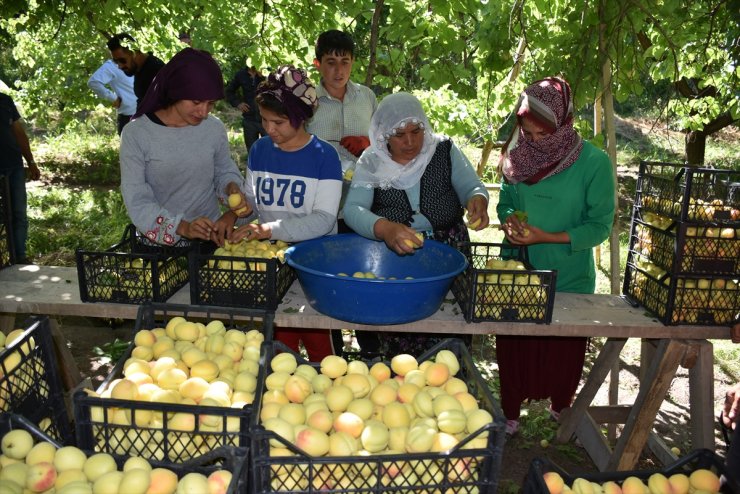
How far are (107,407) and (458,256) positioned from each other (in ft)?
5.10

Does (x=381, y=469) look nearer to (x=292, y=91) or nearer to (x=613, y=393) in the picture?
(x=292, y=91)

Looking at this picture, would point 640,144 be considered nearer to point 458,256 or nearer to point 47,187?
point 47,187

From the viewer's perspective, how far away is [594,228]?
9.40 ft

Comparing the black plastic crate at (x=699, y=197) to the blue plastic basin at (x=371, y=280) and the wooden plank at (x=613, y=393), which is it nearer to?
the blue plastic basin at (x=371, y=280)

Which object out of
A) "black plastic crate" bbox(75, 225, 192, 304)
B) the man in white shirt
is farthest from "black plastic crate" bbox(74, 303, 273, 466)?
the man in white shirt

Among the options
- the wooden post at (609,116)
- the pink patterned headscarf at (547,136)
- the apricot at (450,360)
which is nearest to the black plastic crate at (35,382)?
the apricot at (450,360)

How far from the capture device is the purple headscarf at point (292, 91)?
2.73 meters

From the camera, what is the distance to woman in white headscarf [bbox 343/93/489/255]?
294 cm

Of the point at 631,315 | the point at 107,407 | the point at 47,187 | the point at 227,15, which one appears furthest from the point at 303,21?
the point at 47,187

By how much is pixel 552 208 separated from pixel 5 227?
2733 mm

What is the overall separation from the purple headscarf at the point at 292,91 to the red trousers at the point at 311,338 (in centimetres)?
107

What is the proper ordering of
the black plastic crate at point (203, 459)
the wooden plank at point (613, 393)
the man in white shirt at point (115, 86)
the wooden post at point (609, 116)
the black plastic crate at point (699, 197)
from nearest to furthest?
the black plastic crate at point (203, 459) < the black plastic crate at point (699, 197) < the wooden plank at point (613, 393) < the wooden post at point (609, 116) < the man in white shirt at point (115, 86)

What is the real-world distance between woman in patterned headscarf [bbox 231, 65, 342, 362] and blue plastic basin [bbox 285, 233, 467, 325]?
119 millimetres

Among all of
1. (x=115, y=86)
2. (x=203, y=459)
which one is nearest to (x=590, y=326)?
(x=203, y=459)
